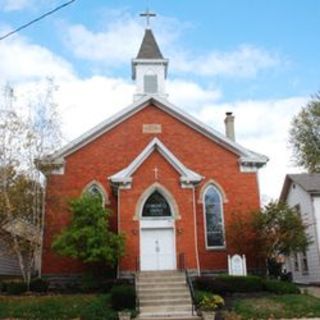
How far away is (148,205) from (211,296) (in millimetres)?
6693

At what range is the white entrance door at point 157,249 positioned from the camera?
25.0 meters

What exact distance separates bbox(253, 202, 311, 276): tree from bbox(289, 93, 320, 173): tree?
17.8 metres

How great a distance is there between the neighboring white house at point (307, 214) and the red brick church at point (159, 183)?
10.8ft

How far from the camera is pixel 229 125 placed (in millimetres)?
30250

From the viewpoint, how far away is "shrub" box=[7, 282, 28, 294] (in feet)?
71.6

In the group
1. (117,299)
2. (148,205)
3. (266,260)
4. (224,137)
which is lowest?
(117,299)

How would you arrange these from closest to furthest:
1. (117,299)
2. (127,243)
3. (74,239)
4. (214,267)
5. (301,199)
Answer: (117,299) < (74,239) < (127,243) < (214,267) < (301,199)

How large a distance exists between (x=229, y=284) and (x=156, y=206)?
19.3ft

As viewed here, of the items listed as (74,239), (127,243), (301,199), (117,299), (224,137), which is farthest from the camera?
(301,199)

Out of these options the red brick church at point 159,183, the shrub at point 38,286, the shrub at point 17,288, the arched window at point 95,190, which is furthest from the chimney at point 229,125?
the shrub at point 17,288

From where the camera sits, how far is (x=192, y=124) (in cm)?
2864

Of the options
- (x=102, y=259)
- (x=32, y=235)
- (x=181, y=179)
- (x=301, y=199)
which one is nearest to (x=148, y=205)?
(x=181, y=179)

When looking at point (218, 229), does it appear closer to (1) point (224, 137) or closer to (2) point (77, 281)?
(1) point (224, 137)

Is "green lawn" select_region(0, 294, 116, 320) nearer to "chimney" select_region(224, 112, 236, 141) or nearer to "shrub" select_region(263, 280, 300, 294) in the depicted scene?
"shrub" select_region(263, 280, 300, 294)
